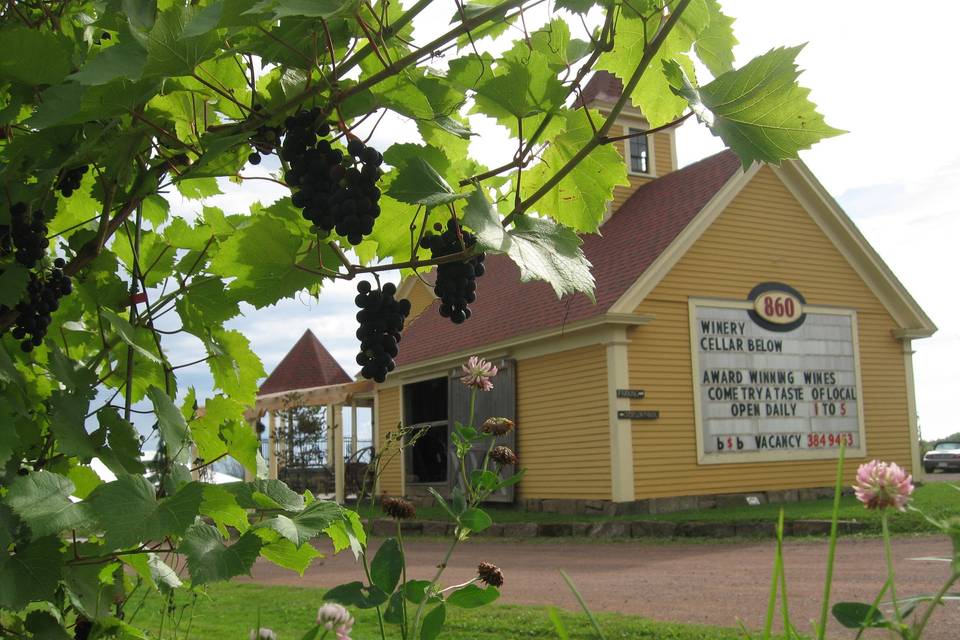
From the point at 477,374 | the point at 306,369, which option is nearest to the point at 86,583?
the point at 477,374

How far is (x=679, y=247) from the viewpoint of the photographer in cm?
1662

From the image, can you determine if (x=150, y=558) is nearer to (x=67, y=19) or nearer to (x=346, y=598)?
(x=346, y=598)

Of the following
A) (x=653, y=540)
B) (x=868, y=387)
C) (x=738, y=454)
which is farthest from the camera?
(x=868, y=387)

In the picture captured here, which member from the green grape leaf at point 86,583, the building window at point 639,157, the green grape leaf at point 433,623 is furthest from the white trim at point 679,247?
the green grape leaf at point 86,583

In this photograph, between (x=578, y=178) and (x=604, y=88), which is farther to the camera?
(x=604, y=88)

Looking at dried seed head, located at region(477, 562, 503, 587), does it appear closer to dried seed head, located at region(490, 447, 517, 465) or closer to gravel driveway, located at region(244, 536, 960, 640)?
dried seed head, located at region(490, 447, 517, 465)

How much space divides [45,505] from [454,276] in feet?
2.67

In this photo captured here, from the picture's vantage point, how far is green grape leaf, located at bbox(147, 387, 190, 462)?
1.86 m

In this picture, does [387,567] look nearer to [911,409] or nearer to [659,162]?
[911,409]

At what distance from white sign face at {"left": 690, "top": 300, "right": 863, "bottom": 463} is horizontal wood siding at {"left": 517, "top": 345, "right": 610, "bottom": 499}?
69.9 inches

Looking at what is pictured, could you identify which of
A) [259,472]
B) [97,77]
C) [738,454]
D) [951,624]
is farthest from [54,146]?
[738,454]

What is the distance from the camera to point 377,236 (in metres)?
1.84

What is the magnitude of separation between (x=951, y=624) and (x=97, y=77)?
6.35 metres

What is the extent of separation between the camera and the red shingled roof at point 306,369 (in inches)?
1241
